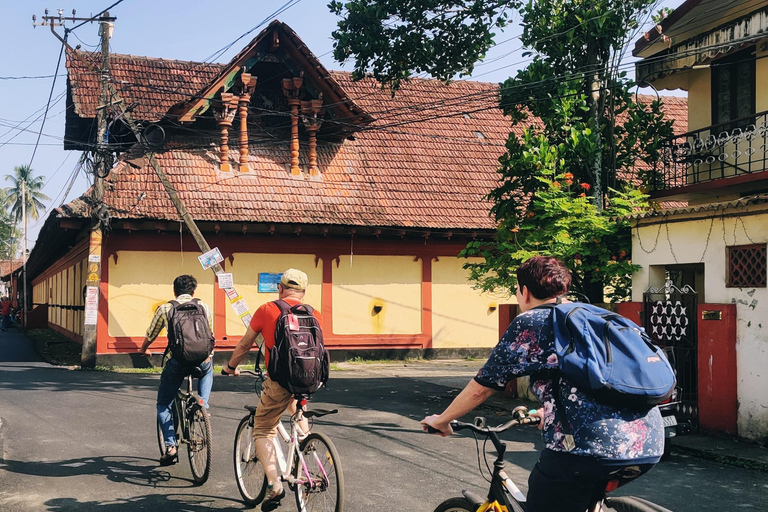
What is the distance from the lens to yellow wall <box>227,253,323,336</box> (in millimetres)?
20438

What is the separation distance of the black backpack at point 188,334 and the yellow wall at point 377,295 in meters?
14.5

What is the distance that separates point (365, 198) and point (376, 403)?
967cm

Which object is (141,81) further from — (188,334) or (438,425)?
(438,425)

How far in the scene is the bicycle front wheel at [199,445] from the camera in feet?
21.7

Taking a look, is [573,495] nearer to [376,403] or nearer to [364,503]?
[364,503]

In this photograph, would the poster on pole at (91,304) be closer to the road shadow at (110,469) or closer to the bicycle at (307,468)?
the road shadow at (110,469)

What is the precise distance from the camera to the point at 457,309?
22531 millimetres

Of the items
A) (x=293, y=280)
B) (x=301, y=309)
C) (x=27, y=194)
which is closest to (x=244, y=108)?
(x=293, y=280)

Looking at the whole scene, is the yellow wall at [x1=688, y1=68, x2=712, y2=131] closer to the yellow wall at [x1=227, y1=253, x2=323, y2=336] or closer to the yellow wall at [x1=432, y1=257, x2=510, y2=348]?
the yellow wall at [x1=432, y1=257, x2=510, y2=348]

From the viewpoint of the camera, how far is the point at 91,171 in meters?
18.3

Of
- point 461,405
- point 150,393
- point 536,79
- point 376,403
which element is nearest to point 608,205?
point 536,79

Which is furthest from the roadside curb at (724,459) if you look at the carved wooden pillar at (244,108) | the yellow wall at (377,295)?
the carved wooden pillar at (244,108)

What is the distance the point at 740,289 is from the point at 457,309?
1294 centimetres

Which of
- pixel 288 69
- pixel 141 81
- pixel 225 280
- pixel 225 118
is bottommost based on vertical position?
pixel 225 280
